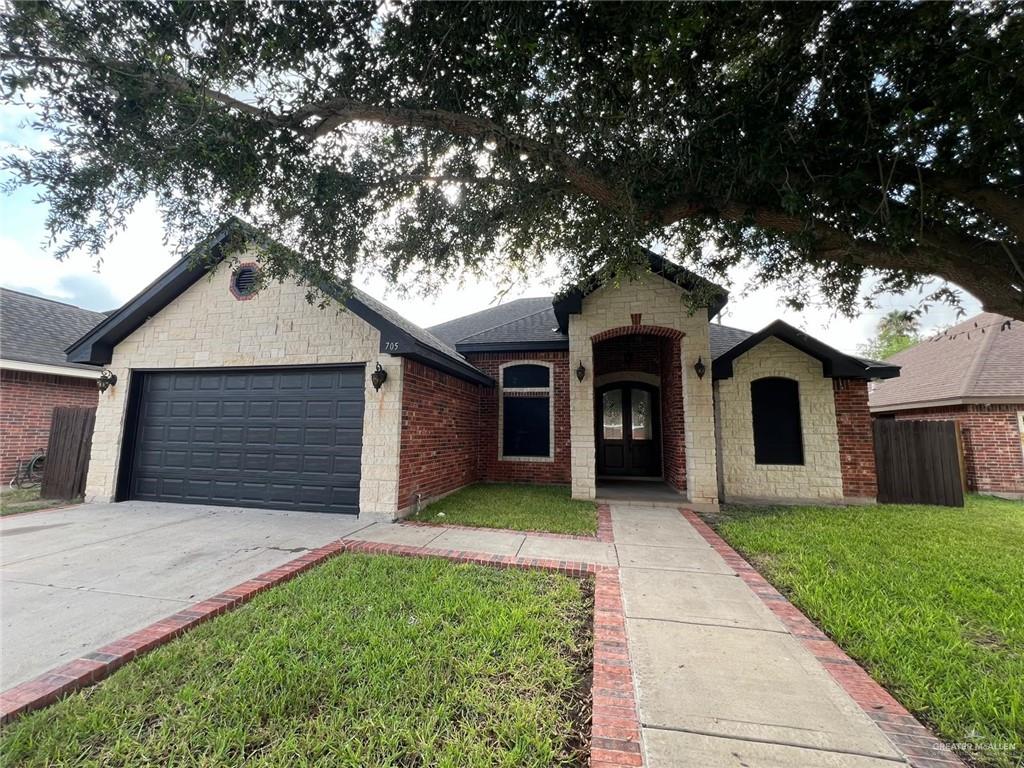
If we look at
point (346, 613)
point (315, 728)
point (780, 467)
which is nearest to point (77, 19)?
point (346, 613)

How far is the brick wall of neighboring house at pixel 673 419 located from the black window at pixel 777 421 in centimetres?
166

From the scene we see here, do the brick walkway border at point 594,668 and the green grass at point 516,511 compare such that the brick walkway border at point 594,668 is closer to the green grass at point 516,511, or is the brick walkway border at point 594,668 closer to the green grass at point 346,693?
the green grass at point 346,693

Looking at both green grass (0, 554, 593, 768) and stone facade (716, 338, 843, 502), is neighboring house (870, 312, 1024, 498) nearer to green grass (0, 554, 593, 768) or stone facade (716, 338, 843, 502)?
stone facade (716, 338, 843, 502)

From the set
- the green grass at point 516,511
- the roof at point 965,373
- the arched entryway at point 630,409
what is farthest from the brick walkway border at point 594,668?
the roof at point 965,373

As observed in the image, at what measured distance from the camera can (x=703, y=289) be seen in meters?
6.66

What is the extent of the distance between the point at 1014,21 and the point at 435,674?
6213mm

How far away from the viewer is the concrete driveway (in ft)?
10.1

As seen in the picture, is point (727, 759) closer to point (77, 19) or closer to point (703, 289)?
point (703, 289)

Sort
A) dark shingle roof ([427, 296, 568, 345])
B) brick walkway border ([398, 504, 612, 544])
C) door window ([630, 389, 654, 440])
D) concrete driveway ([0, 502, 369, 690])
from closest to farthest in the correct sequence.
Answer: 1. concrete driveway ([0, 502, 369, 690])
2. brick walkway border ([398, 504, 612, 544])
3. door window ([630, 389, 654, 440])
4. dark shingle roof ([427, 296, 568, 345])

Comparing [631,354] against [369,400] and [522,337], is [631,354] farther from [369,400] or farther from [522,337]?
[369,400]

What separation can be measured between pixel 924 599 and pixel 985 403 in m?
10.8

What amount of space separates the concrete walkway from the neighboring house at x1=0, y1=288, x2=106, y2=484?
14164 mm

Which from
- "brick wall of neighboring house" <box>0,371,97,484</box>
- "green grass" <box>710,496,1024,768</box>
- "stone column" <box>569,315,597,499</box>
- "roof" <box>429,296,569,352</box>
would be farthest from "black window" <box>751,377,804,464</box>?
"brick wall of neighboring house" <box>0,371,97,484</box>

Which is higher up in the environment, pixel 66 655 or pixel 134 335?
pixel 134 335
